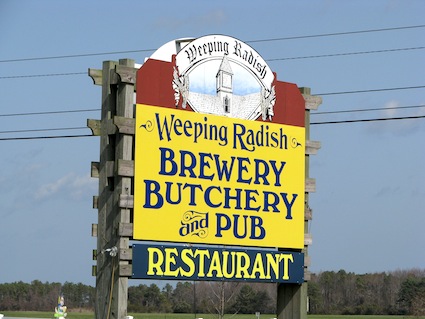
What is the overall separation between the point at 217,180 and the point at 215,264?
1.62 metres

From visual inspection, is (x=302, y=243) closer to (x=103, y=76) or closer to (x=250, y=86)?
(x=250, y=86)

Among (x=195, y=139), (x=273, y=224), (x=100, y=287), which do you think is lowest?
(x=100, y=287)

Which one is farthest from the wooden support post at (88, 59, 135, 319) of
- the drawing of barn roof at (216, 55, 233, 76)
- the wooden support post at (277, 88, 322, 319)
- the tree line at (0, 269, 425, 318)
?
the tree line at (0, 269, 425, 318)

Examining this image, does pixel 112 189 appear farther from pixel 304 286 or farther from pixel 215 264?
pixel 304 286

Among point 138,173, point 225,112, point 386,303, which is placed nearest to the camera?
point 138,173

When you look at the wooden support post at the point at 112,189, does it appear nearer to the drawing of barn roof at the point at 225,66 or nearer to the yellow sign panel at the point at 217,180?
the yellow sign panel at the point at 217,180

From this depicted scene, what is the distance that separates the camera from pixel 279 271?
2080cm

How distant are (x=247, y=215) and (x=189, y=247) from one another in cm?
143

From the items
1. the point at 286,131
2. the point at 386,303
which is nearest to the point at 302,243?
the point at 286,131

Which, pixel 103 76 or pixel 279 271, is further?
pixel 279 271

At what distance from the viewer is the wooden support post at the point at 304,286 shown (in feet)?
69.8

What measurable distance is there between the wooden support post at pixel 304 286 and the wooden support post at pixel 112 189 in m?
4.21

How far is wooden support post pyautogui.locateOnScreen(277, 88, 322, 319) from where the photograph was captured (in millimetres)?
21266

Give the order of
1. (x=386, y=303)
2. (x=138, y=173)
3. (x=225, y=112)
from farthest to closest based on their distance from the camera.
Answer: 1. (x=386, y=303)
2. (x=225, y=112)
3. (x=138, y=173)
